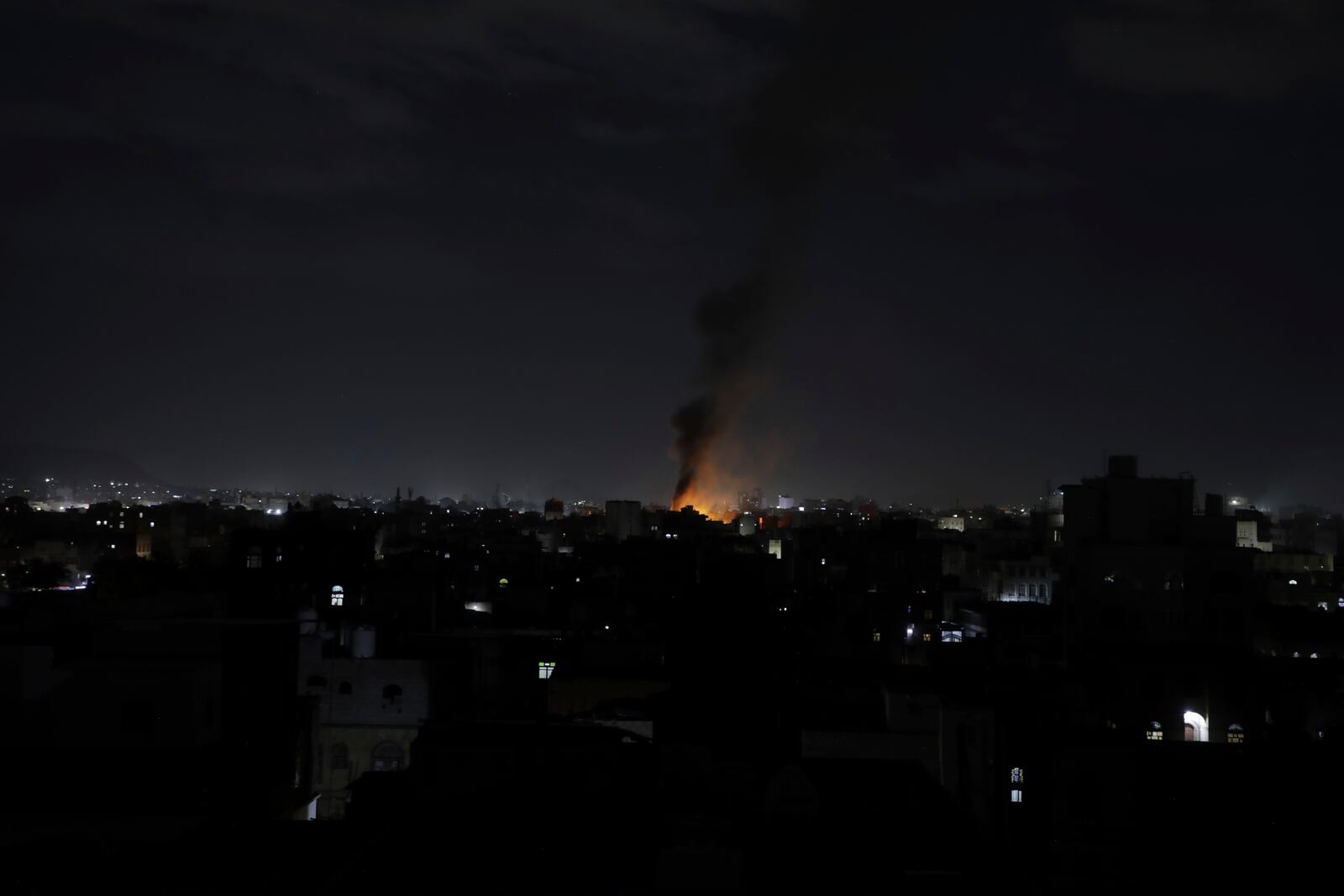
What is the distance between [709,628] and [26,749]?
71.3 feet

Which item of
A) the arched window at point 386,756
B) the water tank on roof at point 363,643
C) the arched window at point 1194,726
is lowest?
the arched window at point 386,756

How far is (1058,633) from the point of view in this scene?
122 ft

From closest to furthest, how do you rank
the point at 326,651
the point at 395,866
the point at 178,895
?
1. the point at 178,895
2. the point at 395,866
3. the point at 326,651

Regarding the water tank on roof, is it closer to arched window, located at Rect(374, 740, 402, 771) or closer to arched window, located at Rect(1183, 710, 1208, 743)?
arched window, located at Rect(374, 740, 402, 771)

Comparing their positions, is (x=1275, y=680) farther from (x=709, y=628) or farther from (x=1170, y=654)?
(x=709, y=628)

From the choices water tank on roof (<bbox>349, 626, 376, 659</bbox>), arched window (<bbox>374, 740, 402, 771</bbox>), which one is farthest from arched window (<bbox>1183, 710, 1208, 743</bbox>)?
water tank on roof (<bbox>349, 626, 376, 659</bbox>)

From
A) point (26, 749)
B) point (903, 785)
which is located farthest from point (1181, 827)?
point (26, 749)

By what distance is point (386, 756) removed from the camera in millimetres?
22844

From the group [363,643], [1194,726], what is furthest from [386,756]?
[1194,726]

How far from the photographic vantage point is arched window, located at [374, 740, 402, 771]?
74.4 feet

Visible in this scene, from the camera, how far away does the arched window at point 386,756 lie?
22.7 metres

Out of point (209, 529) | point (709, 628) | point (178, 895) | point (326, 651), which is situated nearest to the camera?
point (178, 895)

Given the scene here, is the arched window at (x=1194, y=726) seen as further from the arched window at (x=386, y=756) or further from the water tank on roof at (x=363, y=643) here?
the water tank on roof at (x=363, y=643)

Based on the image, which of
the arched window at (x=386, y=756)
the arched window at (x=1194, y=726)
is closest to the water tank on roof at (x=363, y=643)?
the arched window at (x=386, y=756)
